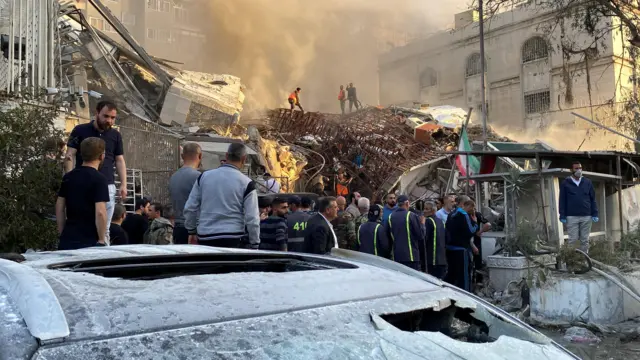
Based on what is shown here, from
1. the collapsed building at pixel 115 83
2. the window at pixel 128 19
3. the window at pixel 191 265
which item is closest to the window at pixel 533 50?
the collapsed building at pixel 115 83

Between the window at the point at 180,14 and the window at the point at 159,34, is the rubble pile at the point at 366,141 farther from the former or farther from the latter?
the window at the point at 180,14

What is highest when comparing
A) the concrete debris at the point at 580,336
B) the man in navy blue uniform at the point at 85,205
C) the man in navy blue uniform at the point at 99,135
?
the man in navy blue uniform at the point at 99,135

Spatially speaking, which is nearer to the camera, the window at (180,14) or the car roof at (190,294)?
the car roof at (190,294)

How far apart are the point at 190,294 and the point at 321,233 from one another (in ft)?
15.1

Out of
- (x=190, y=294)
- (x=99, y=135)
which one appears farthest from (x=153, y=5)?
(x=190, y=294)

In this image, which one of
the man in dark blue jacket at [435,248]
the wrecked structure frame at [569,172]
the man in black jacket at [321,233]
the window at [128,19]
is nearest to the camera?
the man in black jacket at [321,233]

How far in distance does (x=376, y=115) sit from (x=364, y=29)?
2124 cm

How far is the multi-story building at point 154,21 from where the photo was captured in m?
40.2

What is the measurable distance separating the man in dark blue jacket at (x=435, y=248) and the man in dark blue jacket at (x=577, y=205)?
2099mm

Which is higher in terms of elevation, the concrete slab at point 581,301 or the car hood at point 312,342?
the car hood at point 312,342

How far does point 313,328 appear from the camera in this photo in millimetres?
1385

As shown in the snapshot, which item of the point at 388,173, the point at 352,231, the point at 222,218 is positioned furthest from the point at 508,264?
the point at 388,173

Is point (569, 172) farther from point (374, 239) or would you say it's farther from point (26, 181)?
point (26, 181)

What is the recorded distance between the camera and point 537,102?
115 feet
